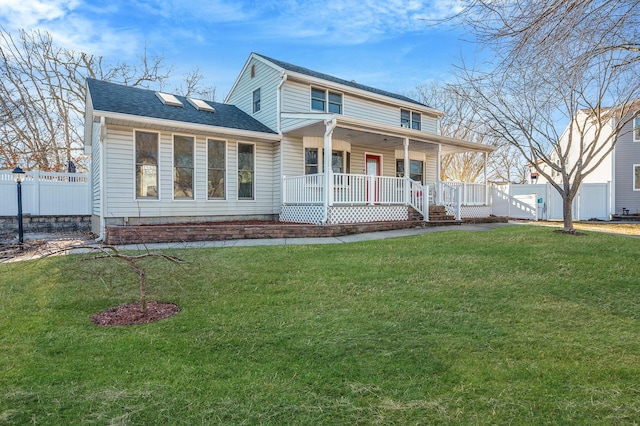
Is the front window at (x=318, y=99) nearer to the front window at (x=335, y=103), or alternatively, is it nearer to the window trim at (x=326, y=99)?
the window trim at (x=326, y=99)

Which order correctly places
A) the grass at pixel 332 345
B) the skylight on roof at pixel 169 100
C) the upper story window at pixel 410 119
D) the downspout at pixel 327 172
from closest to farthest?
the grass at pixel 332 345 < the downspout at pixel 327 172 < the skylight on roof at pixel 169 100 < the upper story window at pixel 410 119

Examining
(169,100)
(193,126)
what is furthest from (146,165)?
(169,100)

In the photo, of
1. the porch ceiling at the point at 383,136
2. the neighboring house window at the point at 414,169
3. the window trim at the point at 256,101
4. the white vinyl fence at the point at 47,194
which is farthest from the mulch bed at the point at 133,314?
the neighboring house window at the point at 414,169

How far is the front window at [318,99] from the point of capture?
13.4m

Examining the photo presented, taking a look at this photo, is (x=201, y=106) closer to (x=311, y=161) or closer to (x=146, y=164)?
(x=146, y=164)

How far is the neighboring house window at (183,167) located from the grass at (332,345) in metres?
5.17

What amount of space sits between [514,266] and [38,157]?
24.8 meters

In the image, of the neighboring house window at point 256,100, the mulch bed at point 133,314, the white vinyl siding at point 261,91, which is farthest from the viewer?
the neighboring house window at point 256,100

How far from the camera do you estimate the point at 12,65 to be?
20859mm

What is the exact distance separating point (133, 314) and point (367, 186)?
8.59 meters

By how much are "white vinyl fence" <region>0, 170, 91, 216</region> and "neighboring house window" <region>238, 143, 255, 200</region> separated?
639cm

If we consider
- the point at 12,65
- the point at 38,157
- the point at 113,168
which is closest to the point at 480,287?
the point at 113,168

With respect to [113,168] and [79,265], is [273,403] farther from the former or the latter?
[113,168]

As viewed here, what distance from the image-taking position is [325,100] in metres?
13.6
